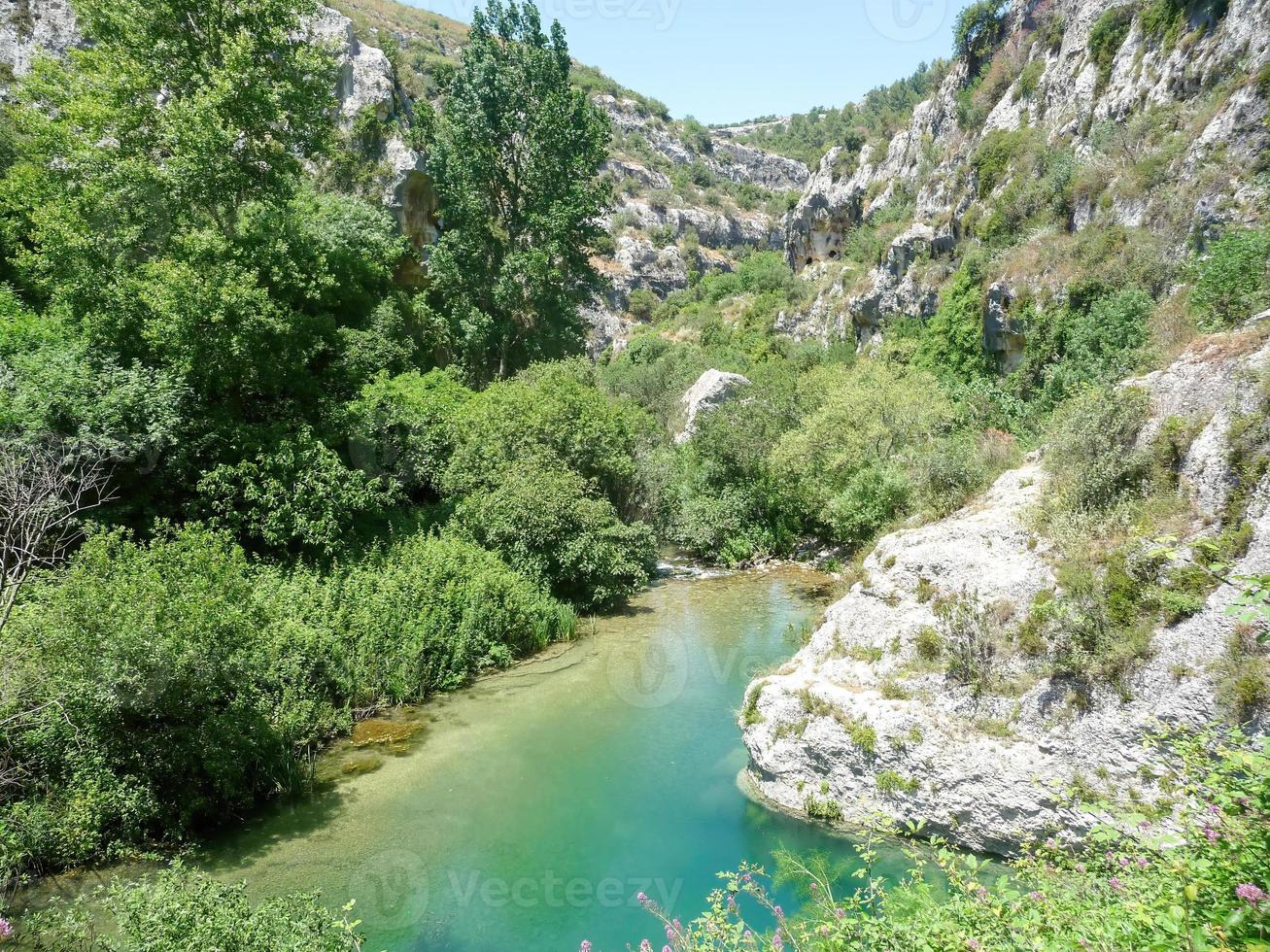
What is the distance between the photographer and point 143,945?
541 centimetres

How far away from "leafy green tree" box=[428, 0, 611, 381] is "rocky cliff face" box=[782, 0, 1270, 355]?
55.8 ft

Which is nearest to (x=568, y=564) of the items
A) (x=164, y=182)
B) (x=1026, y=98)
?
(x=164, y=182)

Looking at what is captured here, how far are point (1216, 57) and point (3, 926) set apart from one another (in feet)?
107

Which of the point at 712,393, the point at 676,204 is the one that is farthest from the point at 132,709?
the point at 676,204

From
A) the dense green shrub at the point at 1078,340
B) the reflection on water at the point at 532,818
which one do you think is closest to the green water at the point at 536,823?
the reflection on water at the point at 532,818

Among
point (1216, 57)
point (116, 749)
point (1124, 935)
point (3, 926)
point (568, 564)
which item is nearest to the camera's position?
point (1124, 935)

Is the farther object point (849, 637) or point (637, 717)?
point (637, 717)

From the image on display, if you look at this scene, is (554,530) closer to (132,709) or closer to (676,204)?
(132,709)

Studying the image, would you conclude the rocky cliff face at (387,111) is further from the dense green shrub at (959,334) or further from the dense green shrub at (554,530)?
the dense green shrub at (959,334)

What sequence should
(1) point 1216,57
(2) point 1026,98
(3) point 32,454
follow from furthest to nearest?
(2) point 1026,98
(1) point 1216,57
(3) point 32,454

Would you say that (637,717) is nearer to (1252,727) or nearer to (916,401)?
(1252,727)

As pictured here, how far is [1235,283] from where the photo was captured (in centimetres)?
1369

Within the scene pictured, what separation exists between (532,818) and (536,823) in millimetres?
146

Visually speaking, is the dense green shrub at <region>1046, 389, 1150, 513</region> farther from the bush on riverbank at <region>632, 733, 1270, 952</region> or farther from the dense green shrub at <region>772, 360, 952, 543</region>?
the dense green shrub at <region>772, 360, 952, 543</region>
